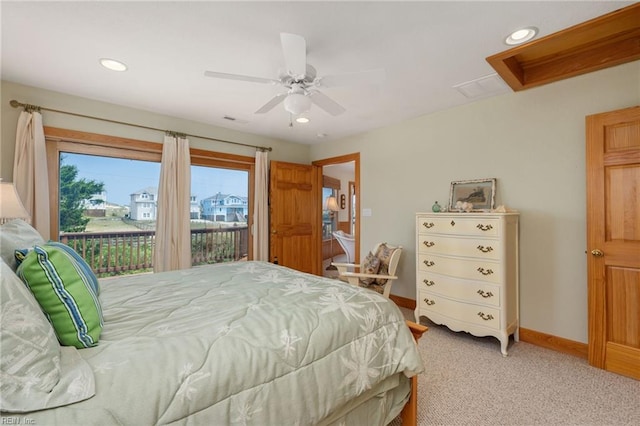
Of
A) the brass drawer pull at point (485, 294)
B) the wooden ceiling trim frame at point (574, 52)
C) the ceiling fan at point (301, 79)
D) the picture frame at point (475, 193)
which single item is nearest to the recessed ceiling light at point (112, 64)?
the ceiling fan at point (301, 79)

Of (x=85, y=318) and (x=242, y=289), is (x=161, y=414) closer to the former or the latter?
(x=85, y=318)

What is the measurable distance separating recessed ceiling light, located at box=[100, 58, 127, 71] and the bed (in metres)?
1.61

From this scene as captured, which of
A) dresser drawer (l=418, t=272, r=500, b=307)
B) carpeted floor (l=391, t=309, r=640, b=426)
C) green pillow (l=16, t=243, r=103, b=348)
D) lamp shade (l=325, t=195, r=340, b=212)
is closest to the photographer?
green pillow (l=16, t=243, r=103, b=348)

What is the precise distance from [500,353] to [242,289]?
2.36 m

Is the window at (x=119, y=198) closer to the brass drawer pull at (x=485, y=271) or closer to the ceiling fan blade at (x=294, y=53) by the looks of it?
the ceiling fan blade at (x=294, y=53)

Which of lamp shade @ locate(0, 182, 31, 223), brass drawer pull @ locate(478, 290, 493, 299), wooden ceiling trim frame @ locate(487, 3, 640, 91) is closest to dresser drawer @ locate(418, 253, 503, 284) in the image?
brass drawer pull @ locate(478, 290, 493, 299)

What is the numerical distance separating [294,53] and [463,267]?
2.37m

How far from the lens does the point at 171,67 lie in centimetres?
234

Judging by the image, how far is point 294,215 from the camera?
179 inches

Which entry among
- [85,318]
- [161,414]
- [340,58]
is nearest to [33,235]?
[85,318]

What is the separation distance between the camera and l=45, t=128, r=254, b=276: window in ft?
9.75

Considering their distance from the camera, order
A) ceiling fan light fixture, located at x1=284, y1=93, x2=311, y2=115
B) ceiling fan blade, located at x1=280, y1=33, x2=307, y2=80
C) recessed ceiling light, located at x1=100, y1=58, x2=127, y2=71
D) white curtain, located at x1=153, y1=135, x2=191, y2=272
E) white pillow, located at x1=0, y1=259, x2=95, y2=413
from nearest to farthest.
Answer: white pillow, located at x1=0, y1=259, x2=95, y2=413, ceiling fan blade, located at x1=280, y1=33, x2=307, y2=80, ceiling fan light fixture, located at x1=284, y1=93, x2=311, y2=115, recessed ceiling light, located at x1=100, y1=58, x2=127, y2=71, white curtain, located at x1=153, y1=135, x2=191, y2=272

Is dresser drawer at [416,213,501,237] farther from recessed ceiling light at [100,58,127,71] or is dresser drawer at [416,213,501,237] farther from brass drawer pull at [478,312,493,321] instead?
recessed ceiling light at [100,58,127,71]

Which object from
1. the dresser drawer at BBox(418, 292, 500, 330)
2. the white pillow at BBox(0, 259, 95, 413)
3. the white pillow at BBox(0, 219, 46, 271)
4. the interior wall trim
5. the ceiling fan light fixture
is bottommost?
the interior wall trim
